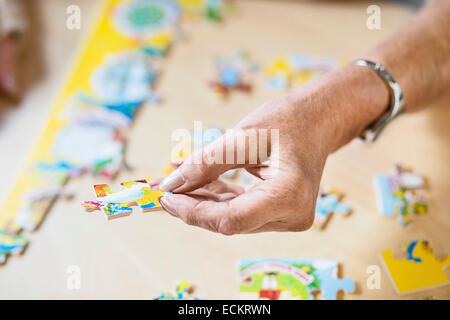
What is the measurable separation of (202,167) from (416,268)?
481mm

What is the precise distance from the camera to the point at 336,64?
4.87 ft

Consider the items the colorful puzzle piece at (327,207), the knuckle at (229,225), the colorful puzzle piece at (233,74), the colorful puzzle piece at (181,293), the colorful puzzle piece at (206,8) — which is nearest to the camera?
the knuckle at (229,225)

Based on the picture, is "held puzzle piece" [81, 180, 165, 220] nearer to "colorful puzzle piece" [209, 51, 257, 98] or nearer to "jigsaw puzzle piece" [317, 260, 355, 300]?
"jigsaw puzzle piece" [317, 260, 355, 300]

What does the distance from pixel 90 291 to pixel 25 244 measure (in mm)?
174

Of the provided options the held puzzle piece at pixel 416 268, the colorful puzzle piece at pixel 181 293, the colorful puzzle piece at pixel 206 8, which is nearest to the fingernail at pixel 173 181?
the colorful puzzle piece at pixel 181 293

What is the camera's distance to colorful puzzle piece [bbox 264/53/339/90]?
141 cm

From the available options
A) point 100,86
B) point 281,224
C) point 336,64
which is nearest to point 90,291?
point 281,224

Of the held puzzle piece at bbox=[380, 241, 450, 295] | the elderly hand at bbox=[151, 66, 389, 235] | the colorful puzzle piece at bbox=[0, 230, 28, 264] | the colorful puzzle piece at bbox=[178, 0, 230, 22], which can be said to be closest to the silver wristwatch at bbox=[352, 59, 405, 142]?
the elderly hand at bbox=[151, 66, 389, 235]

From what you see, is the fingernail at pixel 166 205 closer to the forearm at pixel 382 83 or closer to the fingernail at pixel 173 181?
the fingernail at pixel 173 181

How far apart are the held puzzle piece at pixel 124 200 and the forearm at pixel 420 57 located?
0.61 metres

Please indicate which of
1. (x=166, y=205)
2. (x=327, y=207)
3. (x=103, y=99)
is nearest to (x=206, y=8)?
(x=103, y=99)

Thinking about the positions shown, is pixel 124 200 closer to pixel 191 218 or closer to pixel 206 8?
pixel 191 218

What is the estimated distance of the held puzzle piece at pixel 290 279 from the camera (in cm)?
96
